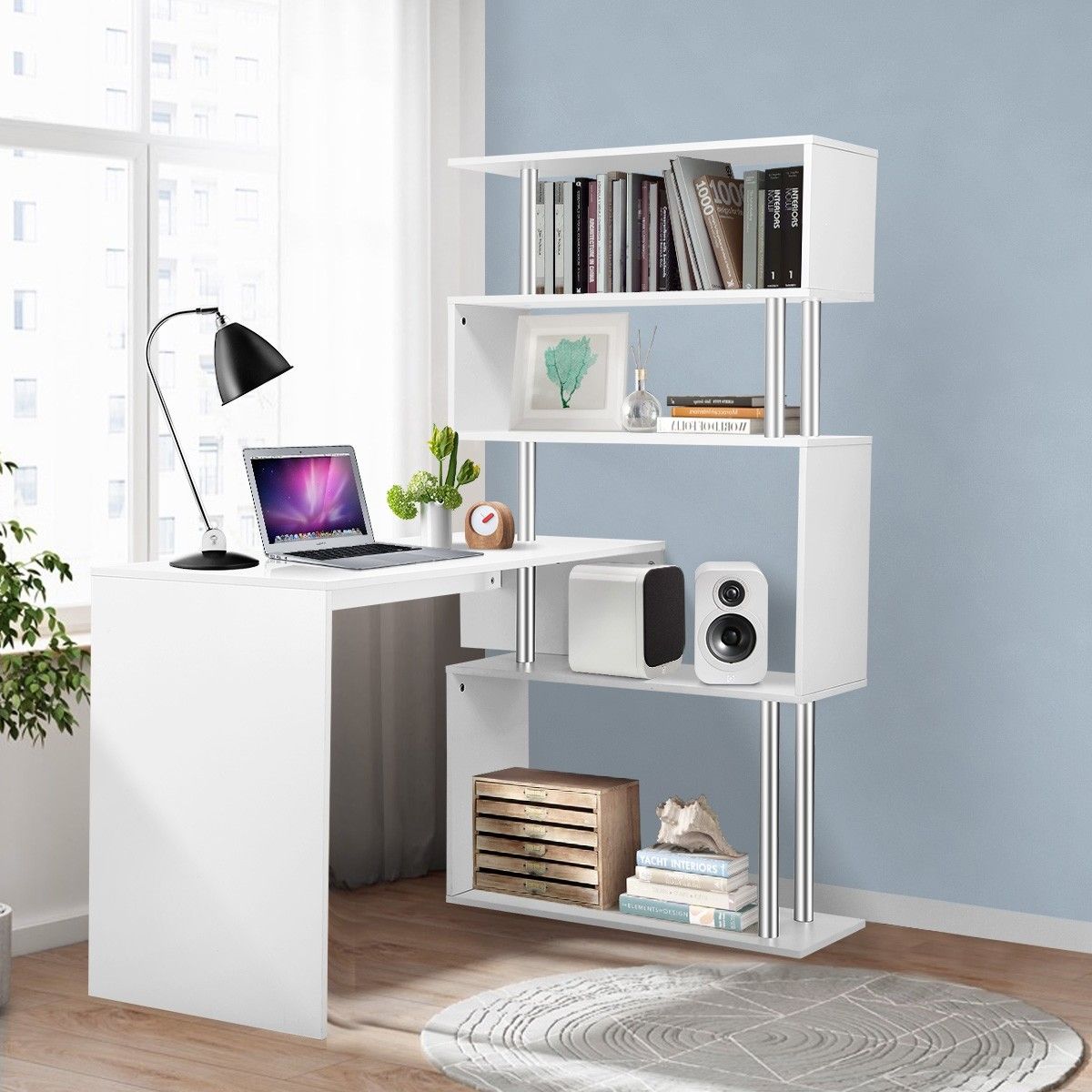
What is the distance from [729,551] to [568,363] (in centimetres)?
65

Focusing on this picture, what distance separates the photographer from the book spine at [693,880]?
3887mm

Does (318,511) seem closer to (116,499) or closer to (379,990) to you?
(116,499)

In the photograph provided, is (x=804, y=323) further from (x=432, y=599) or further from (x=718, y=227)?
(x=432, y=599)

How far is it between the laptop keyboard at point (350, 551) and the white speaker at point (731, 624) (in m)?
A: 0.67

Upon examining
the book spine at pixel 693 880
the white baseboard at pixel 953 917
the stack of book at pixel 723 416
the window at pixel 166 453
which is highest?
the stack of book at pixel 723 416

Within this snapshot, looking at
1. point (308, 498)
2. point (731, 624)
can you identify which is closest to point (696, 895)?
point (731, 624)

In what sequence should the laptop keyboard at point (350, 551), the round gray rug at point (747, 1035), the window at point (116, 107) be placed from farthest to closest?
the window at point (116, 107)
the laptop keyboard at point (350, 551)
the round gray rug at point (747, 1035)

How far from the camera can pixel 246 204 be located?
4.54m

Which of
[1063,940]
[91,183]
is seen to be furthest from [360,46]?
[1063,940]

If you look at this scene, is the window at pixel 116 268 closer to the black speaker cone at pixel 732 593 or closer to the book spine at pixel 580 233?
the book spine at pixel 580 233

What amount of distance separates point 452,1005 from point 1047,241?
214 cm

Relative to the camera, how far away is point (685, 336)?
449cm

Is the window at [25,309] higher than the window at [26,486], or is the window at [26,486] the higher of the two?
the window at [25,309]

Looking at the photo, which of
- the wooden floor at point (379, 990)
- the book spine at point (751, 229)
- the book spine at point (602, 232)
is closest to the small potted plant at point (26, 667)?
the wooden floor at point (379, 990)
